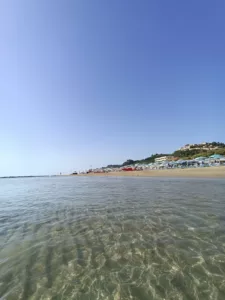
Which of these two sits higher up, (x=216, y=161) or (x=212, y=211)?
(x=216, y=161)

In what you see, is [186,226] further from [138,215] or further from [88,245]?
[88,245]

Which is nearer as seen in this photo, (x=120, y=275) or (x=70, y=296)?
(x=70, y=296)

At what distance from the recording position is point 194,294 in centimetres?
371

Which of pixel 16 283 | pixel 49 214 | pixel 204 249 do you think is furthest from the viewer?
pixel 49 214

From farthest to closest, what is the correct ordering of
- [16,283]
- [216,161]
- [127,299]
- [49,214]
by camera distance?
[216,161] < [49,214] < [16,283] < [127,299]

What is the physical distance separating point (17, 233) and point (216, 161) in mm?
77141

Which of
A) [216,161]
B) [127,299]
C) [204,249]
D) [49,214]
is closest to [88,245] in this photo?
[127,299]

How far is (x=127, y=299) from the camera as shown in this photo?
3.65m

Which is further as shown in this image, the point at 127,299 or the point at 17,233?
the point at 17,233

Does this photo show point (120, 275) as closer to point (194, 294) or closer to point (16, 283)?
point (194, 294)

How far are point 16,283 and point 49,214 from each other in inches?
283

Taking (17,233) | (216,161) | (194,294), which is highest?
(216,161)

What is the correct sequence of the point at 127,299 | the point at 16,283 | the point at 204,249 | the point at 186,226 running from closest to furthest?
1. the point at 127,299
2. the point at 16,283
3. the point at 204,249
4. the point at 186,226

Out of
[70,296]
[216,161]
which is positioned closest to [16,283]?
[70,296]
